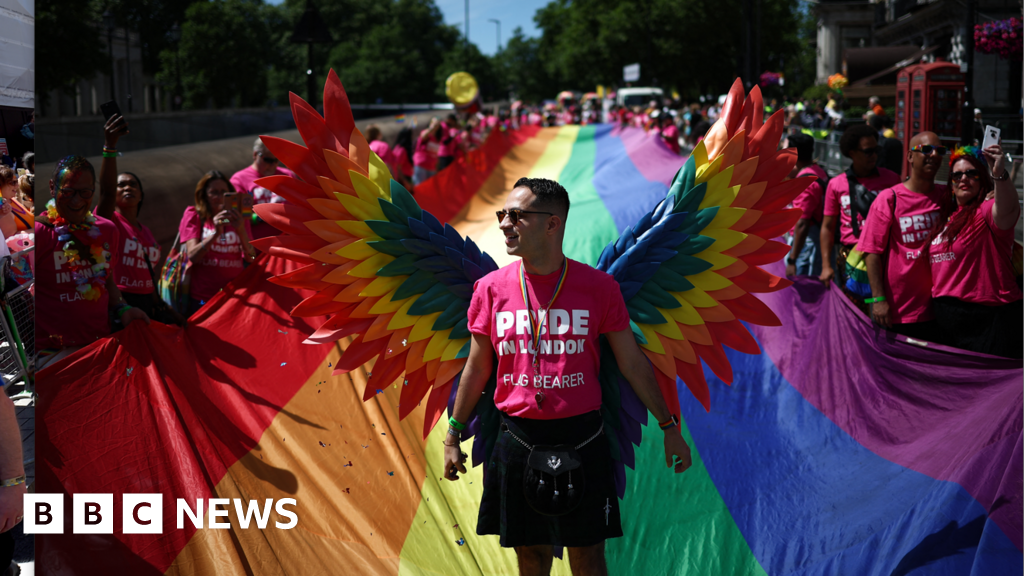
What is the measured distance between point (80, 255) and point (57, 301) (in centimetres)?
25

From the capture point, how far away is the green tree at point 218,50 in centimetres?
2054

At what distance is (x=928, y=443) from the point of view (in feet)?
13.8

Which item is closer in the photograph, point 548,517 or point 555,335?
point 555,335

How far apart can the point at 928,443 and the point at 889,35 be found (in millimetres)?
38786

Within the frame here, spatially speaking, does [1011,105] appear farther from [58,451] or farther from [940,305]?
[58,451]

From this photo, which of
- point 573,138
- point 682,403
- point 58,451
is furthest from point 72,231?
point 573,138

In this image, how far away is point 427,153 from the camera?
47.8ft

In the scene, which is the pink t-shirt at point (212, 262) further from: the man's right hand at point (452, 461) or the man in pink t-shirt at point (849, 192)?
the man in pink t-shirt at point (849, 192)

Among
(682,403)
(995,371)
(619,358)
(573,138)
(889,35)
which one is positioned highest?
(889,35)

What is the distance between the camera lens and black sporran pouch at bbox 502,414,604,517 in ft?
10.2

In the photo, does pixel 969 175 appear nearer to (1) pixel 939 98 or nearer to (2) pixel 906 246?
(2) pixel 906 246

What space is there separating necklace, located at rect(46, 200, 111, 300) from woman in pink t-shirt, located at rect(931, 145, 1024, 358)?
14.5 ft

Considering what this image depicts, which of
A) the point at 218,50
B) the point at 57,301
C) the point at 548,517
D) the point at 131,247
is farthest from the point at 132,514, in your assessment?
the point at 218,50

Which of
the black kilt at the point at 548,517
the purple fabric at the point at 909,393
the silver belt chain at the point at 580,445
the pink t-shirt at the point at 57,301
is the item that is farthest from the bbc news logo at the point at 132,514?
the purple fabric at the point at 909,393
